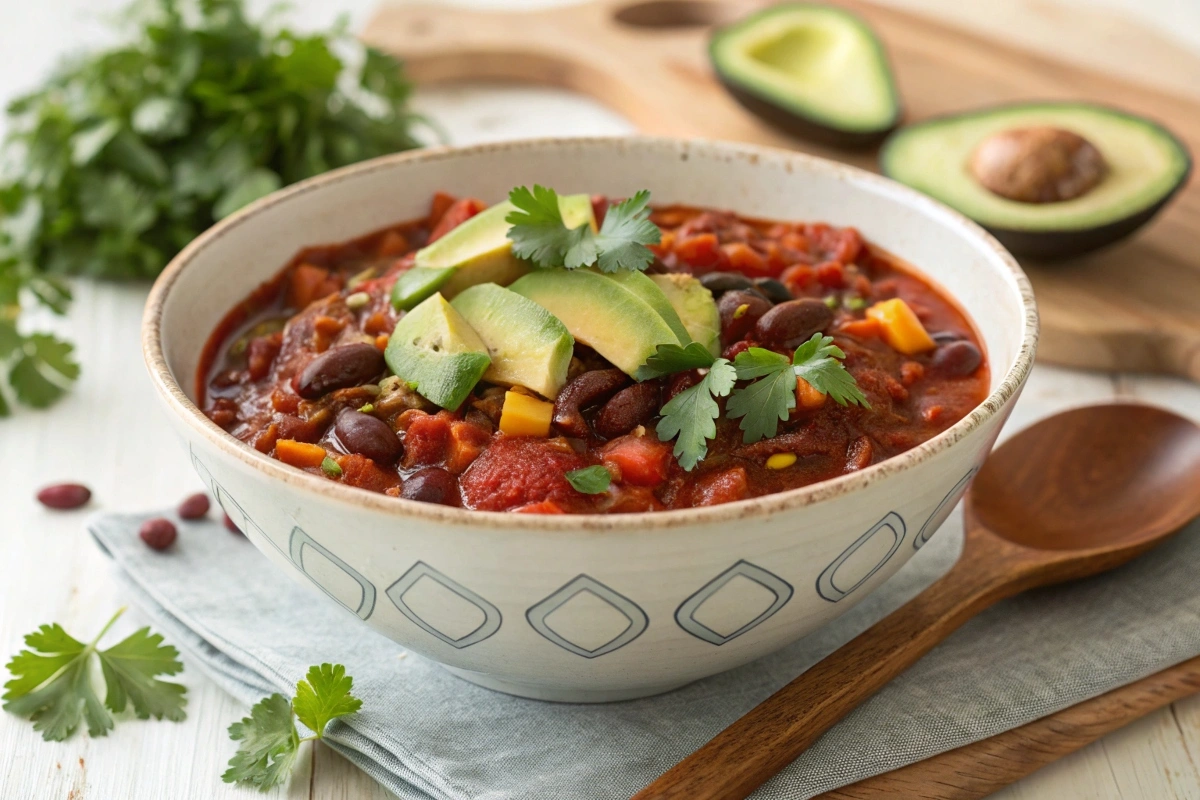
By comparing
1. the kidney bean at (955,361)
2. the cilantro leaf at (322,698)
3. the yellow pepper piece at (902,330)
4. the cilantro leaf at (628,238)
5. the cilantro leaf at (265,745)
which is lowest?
the cilantro leaf at (265,745)

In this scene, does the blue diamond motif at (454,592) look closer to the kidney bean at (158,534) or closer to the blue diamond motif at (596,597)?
the blue diamond motif at (596,597)

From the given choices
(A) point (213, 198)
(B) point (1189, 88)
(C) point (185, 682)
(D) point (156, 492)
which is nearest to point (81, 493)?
(D) point (156, 492)

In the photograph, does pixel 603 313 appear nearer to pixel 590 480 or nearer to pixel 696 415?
pixel 696 415

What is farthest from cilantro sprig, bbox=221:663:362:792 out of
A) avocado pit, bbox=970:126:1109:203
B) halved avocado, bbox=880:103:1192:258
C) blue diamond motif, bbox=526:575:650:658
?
avocado pit, bbox=970:126:1109:203

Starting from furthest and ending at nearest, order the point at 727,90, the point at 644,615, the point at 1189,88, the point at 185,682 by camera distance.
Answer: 1. the point at 1189,88
2. the point at 727,90
3. the point at 185,682
4. the point at 644,615

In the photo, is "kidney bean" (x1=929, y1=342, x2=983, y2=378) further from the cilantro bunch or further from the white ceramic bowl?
the cilantro bunch

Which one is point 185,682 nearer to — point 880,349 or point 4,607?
point 4,607

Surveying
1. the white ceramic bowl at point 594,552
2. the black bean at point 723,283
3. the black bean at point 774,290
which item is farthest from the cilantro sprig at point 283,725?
the black bean at point 774,290
